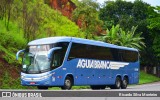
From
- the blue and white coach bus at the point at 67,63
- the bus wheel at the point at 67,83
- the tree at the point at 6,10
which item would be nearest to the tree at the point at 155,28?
the tree at the point at 6,10

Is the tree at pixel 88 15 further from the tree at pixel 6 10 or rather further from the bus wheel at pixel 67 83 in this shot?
the bus wheel at pixel 67 83

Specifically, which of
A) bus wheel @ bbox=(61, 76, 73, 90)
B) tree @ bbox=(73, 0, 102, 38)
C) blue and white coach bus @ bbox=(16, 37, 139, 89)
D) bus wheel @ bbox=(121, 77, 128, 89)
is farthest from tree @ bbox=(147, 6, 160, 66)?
bus wheel @ bbox=(61, 76, 73, 90)

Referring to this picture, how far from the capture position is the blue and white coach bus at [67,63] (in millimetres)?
20578

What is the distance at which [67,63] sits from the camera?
69.8ft

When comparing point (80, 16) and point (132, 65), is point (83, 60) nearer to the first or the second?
point (132, 65)

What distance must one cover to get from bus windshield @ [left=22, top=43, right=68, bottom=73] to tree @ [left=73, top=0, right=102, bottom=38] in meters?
26.1

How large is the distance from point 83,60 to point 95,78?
2254mm

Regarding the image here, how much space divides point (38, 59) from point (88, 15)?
90.0ft

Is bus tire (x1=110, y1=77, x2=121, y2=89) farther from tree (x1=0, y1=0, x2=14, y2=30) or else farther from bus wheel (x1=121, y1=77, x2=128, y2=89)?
tree (x1=0, y1=0, x2=14, y2=30)

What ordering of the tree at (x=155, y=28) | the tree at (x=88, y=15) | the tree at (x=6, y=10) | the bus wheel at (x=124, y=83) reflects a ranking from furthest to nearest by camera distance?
the tree at (x=155, y=28)
the tree at (x=88, y=15)
the tree at (x=6, y=10)
the bus wheel at (x=124, y=83)

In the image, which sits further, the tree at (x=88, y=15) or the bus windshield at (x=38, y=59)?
the tree at (x=88, y=15)

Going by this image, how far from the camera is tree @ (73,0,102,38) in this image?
47.1 metres

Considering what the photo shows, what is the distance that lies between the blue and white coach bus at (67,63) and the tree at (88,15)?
21.0 metres

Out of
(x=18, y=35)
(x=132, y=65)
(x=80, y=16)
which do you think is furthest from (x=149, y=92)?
(x=80, y=16)
